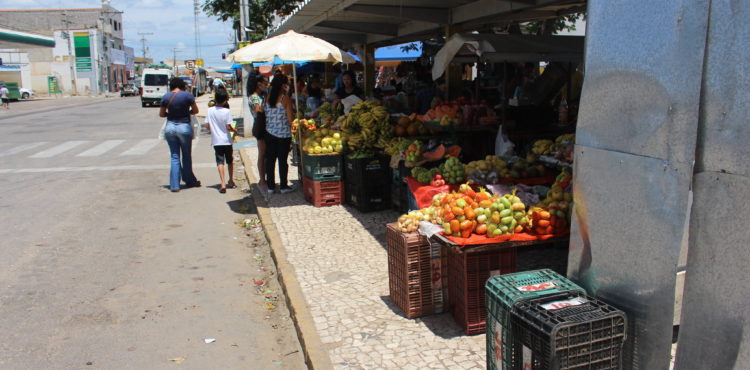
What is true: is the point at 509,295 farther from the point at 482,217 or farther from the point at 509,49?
the point at 509,49

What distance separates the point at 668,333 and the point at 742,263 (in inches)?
24.1

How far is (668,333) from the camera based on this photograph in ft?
9.39

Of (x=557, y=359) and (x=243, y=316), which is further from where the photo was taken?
(x=243, y=316)

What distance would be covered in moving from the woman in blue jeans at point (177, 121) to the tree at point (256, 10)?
13.9 meters

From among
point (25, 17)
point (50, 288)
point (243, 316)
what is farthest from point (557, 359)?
point (25, 17)

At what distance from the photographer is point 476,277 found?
14.2 ft

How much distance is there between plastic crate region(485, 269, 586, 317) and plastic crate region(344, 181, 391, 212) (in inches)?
189

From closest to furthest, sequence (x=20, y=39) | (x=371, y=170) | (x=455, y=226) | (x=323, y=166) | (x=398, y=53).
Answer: (x=455, y=226) → (x=371, y=170) → (x=323, y=166) → (x=398, y=53) → (x=20, y=39)

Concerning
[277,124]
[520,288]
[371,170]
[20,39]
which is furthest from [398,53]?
[20,39]

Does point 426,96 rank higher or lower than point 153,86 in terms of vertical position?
lower

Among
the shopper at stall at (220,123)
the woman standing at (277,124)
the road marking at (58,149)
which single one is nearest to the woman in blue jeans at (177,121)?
the shopper at stall at (220,123)

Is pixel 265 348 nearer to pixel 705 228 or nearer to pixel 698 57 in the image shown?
pixel 705 228

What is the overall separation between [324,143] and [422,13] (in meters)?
3.34

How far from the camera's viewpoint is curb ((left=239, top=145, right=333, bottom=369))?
4.11 m
